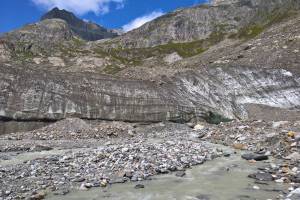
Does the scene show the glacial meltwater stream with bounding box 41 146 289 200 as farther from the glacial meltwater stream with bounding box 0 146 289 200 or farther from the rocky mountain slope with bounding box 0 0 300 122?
the rocky mountain slope with bounding box 0 0 300 122

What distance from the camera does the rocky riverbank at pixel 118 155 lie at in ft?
62.6

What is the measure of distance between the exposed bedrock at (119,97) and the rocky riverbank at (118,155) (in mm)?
2678

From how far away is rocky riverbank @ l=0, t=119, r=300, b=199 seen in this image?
19.1 meters

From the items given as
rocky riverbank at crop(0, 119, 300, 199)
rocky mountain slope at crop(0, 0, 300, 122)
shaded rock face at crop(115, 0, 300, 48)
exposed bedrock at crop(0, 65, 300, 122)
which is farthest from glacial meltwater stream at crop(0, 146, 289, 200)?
shaded rock face at crop(115, 0, 300, 48)

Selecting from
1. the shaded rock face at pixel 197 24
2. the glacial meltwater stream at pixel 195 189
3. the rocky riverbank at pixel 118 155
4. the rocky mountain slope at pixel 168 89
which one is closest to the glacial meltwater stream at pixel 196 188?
the glacial meltwater stream at pixel 195 189

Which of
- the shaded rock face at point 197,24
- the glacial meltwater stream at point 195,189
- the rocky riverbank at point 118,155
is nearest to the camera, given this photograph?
the glacial meltwater stream at point 195,189

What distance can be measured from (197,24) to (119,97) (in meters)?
143

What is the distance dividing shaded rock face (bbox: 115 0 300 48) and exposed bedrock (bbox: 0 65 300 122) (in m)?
111

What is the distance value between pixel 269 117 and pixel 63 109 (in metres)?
21.0

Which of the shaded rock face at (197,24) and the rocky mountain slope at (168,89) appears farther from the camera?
the shaded rock face at (197,24)

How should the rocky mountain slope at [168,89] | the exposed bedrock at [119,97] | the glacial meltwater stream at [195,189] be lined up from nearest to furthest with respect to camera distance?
the glacial meltwater stream at [195,189] < the exposed bedrock at [119,97] < the rocky mountain slope at [168,89]

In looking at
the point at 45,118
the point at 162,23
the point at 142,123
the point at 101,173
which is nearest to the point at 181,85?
the point at 142,123

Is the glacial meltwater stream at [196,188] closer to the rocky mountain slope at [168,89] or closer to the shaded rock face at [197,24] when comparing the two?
the rocky mountain slope at [168,89]

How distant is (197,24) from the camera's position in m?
182
